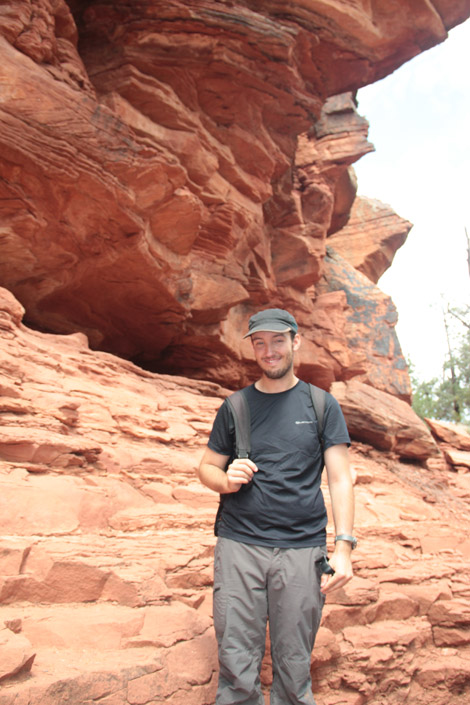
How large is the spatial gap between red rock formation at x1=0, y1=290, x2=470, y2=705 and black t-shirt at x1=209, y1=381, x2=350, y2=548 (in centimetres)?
105

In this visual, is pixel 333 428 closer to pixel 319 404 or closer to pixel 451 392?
pixel 319 404

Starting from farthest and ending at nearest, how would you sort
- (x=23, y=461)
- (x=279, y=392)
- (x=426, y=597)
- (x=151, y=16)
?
(x=151, y=16), (x=426, y=597), (x=23, y=461), (x=279, y=392)

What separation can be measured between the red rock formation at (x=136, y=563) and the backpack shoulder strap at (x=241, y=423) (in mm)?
1479

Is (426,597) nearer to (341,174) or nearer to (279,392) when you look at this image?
(279,392)

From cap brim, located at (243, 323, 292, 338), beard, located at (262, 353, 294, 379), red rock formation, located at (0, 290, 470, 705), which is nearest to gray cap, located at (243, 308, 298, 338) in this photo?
cap brim, located at (243, 323, 292, 338)

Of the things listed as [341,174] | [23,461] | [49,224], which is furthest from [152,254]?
[341,174]

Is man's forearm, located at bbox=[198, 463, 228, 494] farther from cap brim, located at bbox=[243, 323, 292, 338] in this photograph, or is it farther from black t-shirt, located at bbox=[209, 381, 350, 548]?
cap brim, located at bbox=[243, 323, 292, 338]

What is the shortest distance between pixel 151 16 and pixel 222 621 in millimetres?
8676

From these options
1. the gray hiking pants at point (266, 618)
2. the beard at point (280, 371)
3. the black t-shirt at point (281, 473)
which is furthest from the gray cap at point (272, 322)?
the gray hiking pants at point (266, 618)

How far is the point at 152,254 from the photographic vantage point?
30.3ft

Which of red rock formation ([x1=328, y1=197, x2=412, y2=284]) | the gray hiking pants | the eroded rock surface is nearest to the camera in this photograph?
the gray hiking pants

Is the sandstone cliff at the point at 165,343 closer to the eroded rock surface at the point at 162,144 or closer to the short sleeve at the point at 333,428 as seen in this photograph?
the eroded rock surface at the point at 162,144

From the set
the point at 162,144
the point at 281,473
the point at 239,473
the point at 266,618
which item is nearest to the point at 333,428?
the point at 281,473

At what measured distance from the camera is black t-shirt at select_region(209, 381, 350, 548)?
335 centimetres
